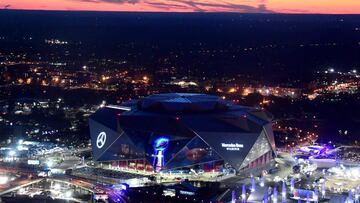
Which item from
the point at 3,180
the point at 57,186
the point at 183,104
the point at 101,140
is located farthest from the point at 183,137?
the point at 3,180

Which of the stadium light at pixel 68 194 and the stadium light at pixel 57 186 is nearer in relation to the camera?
the stadium light at pixel 68 194

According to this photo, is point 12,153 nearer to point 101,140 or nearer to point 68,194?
point 101,140

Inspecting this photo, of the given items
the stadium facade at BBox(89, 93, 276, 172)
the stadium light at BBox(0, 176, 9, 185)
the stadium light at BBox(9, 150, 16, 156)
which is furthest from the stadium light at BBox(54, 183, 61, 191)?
the stadium light at BBox(9, 150, 16, 156)

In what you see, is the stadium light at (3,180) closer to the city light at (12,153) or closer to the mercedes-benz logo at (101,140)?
the mercedes-benz logo at (101,140)

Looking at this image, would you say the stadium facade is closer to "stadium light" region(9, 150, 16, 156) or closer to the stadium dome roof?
the stadium dome roof

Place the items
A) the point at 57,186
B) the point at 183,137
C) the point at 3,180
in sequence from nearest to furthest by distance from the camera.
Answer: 1. the point at 57,186
2. the point at 3,180
3. the point at 183,137

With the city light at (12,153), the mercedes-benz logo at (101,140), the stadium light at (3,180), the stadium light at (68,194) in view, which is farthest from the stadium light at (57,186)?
the city light at (12,153)

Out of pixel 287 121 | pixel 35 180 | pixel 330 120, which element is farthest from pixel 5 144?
pixel 330 120
